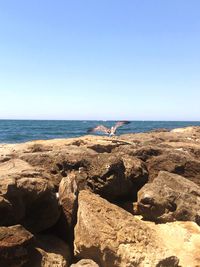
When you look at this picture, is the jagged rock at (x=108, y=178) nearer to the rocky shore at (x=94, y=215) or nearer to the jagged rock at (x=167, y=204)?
the rocky shore at (x=94, y=215)

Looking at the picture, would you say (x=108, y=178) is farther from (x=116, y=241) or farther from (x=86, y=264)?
(x=86, y=264)

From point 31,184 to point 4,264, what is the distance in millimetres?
1313

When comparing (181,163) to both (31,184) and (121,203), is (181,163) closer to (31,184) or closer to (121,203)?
(121,203)

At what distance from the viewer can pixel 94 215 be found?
579 centimetres

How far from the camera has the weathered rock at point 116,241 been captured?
5.42 meters

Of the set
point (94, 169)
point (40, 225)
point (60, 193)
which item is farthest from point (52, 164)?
point (40, 225)

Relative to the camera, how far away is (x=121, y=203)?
802 cm

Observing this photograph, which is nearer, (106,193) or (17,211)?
(17,211)

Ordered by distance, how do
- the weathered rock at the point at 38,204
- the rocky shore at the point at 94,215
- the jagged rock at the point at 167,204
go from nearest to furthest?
the rocky shore at the point at 94,215, the weathered rock at the point at 38,204, the jagged rock at the point at 167,204

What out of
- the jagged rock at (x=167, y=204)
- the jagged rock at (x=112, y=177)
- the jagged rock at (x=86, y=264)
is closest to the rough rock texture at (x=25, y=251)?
the jagged rock at (x=86, y=264)

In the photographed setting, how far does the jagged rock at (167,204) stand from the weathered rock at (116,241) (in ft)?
5.06

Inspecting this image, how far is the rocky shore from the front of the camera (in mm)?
5375

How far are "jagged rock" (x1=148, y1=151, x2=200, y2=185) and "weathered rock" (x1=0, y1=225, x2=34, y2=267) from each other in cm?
448

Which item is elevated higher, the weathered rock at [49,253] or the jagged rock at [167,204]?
the jagged rock at [167,204]
